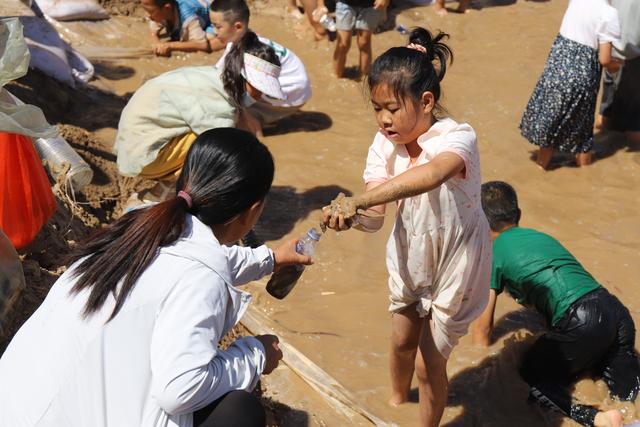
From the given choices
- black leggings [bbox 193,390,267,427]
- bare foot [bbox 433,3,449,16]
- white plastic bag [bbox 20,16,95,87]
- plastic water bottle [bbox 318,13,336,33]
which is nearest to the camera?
black leggings [bbox 193,390,267,427]

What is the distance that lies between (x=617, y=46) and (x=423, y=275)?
10.3 feet

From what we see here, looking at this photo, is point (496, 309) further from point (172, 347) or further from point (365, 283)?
point (172, 347)

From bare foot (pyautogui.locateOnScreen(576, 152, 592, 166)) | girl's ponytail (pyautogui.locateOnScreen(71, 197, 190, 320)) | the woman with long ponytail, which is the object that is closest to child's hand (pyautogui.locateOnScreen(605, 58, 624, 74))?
bare foot (pyautogui.locateOnScreen(576, 152, 592, 166))

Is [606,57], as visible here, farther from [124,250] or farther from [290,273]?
[124,250]

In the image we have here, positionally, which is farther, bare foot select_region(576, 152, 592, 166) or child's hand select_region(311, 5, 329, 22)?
child's hand select_region(311, 5, 329, 22)

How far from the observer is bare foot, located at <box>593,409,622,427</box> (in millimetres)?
3289

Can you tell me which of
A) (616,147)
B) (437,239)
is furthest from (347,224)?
(616,147)

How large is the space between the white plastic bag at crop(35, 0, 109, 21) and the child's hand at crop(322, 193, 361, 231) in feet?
15.9

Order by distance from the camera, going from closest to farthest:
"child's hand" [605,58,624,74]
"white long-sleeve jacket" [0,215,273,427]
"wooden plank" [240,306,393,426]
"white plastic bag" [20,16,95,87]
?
"white long-sleeve jacket" [0,215,273,427]
"wooden plank" [240,306,393,426]
"child's hand" [605,58,624,74]
"white plastic bag" [20,16,95,87]

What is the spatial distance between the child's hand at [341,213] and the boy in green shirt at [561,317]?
4.31ft

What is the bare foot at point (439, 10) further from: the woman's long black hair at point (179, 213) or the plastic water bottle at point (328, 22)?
the woman's long black hair at point (179, 213)

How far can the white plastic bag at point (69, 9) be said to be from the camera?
21.6 feet

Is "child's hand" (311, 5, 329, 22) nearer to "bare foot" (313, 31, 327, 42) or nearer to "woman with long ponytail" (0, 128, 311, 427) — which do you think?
"bare foot" (313, 31, 327, 42)

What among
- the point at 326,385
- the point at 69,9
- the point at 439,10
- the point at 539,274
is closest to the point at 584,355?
the point at 539,274
